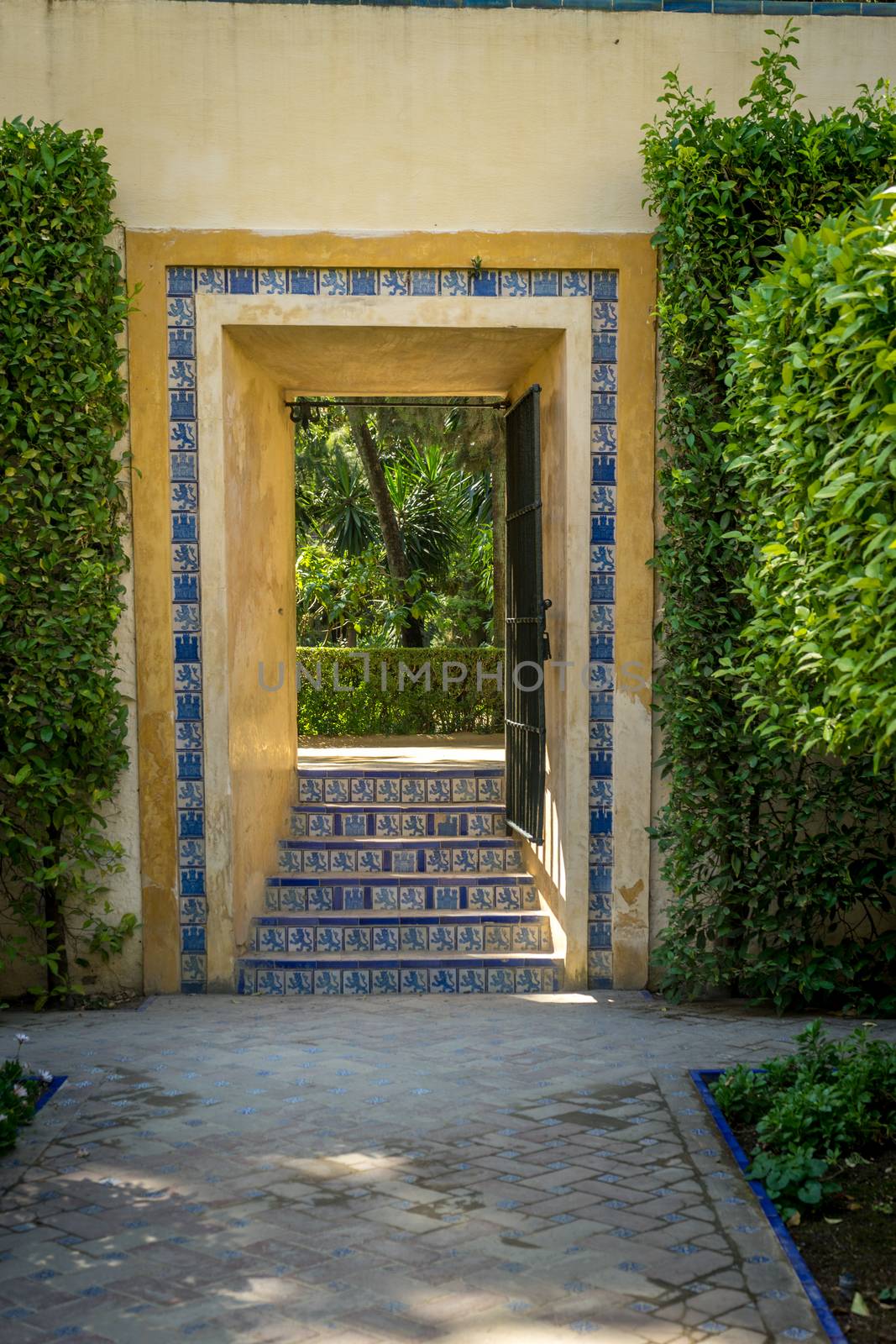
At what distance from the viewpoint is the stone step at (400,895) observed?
6.58 m

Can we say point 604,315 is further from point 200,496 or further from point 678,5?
point 200,496

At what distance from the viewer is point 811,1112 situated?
391 centimetres

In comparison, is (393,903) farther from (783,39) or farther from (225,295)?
(783,39)

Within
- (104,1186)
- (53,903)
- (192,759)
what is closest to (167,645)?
(192,759)

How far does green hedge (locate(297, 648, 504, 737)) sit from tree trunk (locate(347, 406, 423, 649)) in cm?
271

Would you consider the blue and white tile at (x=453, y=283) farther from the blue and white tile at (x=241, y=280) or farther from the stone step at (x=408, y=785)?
the stone step at (x=408, y=785)

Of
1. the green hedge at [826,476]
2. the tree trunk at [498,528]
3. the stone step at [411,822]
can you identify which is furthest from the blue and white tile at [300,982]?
the tree trunk at [498,528]

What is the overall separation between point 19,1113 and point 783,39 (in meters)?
5.18

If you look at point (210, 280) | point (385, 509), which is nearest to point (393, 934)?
point (210, 280)

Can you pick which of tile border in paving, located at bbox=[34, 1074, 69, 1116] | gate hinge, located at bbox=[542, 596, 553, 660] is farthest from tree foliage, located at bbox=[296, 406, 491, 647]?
tile border in paving, located at bbox=[34, 1074, 69, 1116]

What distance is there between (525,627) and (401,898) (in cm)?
152

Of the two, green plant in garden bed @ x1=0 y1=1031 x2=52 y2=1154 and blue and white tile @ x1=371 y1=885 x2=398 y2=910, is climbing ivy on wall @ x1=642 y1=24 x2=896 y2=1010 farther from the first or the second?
green plant in garden bed @ x1=0 y1=1031 x2=52 y2=1154

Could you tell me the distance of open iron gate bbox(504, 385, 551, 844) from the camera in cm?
634

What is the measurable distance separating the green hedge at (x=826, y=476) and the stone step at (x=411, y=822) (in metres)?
2.66
